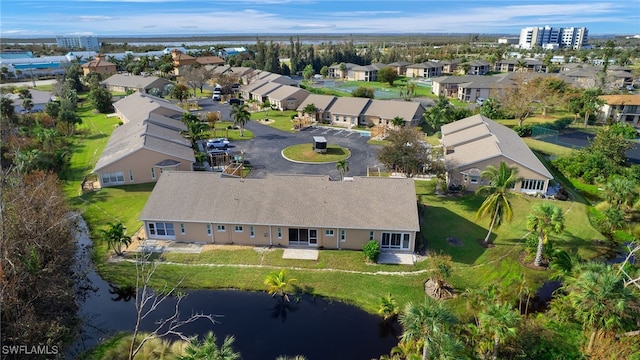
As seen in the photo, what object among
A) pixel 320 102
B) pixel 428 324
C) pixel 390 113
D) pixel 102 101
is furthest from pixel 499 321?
pixel 102 101

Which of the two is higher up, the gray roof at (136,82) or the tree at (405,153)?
the gray roof at (136,82)

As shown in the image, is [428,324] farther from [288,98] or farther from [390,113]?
[288,98]

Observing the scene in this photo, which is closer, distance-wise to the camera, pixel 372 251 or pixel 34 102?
pixel 372 251

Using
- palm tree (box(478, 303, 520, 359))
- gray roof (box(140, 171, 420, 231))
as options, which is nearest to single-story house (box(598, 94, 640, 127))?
gray roof (box(140, 171, 420, 231))

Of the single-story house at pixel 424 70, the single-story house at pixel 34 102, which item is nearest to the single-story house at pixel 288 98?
the single-story house at pixel 34 102

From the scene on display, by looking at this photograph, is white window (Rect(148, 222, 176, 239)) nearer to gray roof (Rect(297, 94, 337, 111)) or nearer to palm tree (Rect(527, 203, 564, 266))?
palm tree (Rect(527, 203, 564, 266))

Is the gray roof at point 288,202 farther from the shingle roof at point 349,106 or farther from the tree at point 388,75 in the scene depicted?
the tree at point 388,75

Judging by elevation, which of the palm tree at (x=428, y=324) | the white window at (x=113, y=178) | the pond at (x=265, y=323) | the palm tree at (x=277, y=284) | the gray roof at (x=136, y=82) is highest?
the gray roof at (x=136, y=82)
